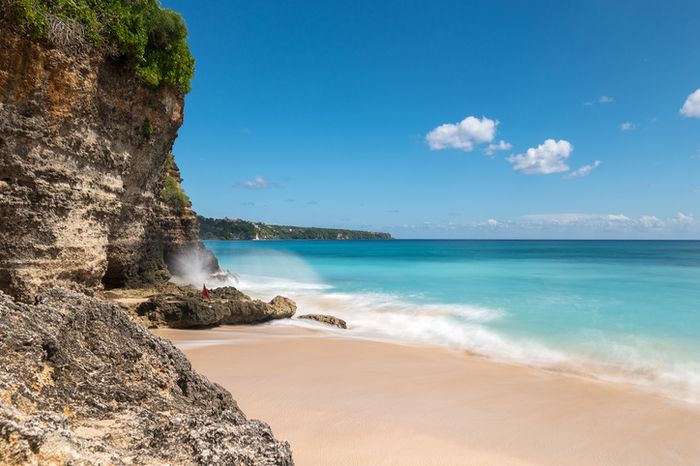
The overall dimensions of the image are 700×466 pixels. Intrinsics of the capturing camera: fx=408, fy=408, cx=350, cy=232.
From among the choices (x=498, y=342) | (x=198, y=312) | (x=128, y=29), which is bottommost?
(x=498, y=342)

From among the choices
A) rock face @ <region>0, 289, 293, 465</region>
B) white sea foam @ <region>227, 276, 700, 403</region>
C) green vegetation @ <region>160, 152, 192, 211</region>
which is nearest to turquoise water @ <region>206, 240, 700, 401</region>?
white sea foam @ <region>227, 276, 700, 403</region>

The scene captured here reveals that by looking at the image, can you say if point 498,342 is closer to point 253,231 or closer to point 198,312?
point 198,312

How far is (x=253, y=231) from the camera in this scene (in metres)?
142

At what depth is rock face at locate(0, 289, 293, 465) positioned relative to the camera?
1.76 meters

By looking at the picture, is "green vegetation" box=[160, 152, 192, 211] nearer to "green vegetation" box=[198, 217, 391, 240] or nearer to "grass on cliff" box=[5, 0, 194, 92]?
"grass on cliff" box=[5, 0, 194, 92]

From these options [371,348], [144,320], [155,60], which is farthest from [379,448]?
[155,60]

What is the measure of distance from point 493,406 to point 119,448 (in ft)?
17.6

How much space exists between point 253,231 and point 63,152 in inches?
5409

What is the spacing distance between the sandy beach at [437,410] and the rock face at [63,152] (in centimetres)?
305

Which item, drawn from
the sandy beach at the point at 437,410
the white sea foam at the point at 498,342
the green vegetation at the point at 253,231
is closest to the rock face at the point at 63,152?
the sandy beach at the point at 437,410

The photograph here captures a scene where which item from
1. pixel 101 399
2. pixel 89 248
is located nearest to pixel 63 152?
pixel 89 248

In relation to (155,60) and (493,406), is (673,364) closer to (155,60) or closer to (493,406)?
(493,406)

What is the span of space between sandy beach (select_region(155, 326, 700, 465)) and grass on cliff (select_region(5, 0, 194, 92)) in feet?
20.8

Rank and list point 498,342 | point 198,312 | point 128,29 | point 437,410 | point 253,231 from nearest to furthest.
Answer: point 437,410, point 128,29, point 198,312, point 498,342, point 253,231
